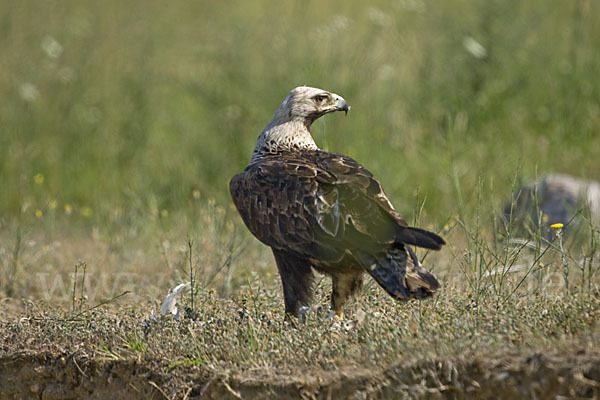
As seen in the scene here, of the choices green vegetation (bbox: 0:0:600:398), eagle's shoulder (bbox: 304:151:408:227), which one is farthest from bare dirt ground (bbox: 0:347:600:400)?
eagle's shoulder (bbox: 304:151:408:227)

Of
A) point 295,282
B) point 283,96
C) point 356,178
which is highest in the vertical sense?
point 283,96

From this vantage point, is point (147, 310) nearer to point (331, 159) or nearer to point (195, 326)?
point (195, 326)

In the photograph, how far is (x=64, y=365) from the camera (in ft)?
15.3

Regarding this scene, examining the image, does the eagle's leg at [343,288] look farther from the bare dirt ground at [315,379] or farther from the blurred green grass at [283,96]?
the blurred green grass at [283,96]

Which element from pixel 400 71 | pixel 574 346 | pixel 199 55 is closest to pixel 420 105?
pixel 400 71

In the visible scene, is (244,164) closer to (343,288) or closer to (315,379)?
(343,288)

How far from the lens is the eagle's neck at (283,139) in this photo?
5.53m

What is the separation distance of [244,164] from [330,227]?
16.0ft

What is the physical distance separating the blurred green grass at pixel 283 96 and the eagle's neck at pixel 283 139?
279 centimetres

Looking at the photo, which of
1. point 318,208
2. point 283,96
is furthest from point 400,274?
point 283,96

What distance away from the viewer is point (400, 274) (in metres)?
4.49

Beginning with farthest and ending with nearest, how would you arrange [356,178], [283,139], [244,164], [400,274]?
[244,164] < [283,139] < [356,178] < [400,274]

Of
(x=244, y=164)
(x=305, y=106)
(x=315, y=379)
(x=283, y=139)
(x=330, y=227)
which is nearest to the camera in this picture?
(x=315, y=379)

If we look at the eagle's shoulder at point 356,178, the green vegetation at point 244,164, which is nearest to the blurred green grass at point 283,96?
the green vegetation at point 244,164
